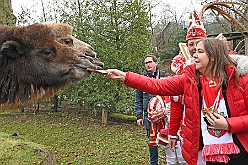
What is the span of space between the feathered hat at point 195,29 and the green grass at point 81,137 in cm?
473

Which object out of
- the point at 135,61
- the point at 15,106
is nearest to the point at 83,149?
the point at 135,61

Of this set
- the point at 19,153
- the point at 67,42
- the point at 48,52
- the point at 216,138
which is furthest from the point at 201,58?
the point at 19,153

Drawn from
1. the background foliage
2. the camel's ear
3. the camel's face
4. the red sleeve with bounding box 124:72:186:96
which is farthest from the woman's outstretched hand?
the background foliage

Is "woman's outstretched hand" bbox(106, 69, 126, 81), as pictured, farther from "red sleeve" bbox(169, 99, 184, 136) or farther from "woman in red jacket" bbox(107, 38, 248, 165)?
"red sleeve" bbox(169, 99, 184, 136)

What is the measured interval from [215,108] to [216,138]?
0.93 feet

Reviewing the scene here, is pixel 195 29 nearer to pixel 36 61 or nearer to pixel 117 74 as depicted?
pixel 117 74

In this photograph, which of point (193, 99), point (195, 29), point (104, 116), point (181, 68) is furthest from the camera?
point (104, 116)

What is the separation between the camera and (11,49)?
3035mm

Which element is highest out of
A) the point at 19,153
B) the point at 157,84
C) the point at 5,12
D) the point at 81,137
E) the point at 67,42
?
the point at 5,12

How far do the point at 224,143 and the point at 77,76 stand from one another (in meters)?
1.65

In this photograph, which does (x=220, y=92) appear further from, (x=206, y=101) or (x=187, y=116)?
(x=187, y=116)

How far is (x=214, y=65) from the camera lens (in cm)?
274

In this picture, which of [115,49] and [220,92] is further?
[115,49]

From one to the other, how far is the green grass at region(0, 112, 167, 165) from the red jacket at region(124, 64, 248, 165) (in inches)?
194
